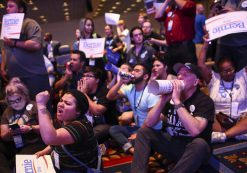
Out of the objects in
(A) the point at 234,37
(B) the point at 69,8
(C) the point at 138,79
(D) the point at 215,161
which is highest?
(B) the point at 69,8

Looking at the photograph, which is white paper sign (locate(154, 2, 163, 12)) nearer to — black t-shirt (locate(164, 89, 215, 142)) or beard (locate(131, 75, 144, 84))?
beard (locate(131, 75, 144, 84))

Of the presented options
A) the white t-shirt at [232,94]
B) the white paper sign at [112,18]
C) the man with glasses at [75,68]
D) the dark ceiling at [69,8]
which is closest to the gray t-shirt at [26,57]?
the man with glasses at [75,68]

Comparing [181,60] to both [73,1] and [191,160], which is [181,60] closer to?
[191,160]

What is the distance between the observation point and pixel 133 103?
3143 millimetres

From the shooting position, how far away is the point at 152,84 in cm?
224

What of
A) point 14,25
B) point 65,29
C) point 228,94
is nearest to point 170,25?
point 228,94

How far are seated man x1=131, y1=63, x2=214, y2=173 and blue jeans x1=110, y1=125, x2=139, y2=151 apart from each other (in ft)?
1.77

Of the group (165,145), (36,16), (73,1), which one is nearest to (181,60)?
(165,145)

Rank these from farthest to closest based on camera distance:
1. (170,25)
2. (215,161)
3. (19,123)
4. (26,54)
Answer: (170,25), (26,54), (19,123), (215,161)

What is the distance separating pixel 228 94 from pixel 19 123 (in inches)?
77.1

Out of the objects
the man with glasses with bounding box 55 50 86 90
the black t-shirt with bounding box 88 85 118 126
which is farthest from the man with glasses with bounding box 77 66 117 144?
the man with glasses with bounding box 55 50 86 90

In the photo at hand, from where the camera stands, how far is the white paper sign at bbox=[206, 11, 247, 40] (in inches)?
115

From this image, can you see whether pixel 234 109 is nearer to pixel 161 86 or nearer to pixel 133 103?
pixel 133 103

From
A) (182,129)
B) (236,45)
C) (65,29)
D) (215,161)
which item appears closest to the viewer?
(182,129)
